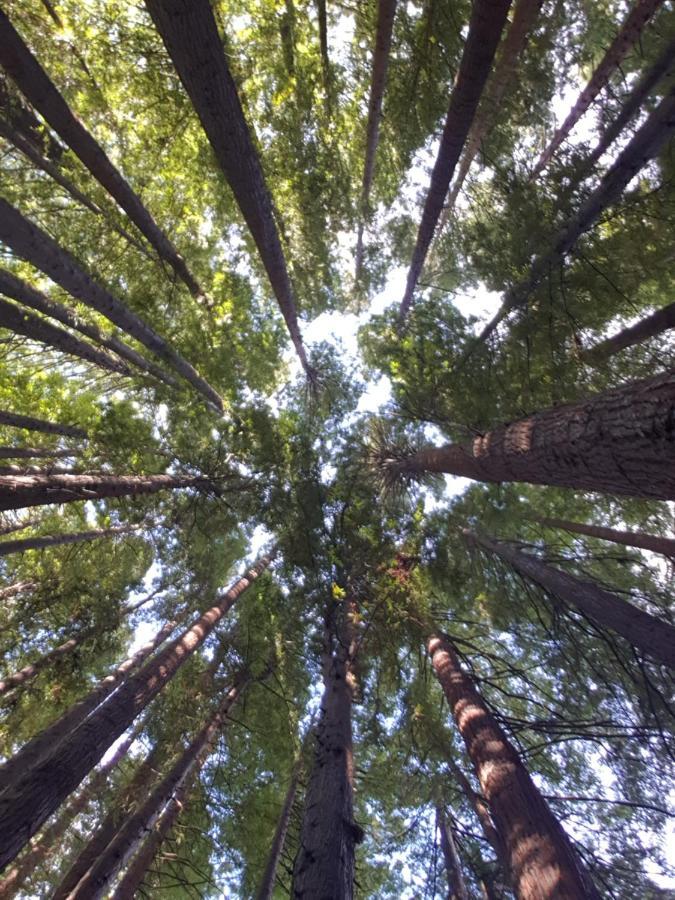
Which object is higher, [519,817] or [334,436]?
[334,436]

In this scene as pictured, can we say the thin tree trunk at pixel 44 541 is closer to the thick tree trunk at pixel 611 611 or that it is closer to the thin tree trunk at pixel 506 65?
the thick tree trunk at pixel 611 611

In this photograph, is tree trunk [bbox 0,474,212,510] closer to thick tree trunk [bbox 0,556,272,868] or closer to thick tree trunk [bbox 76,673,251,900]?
thick tree trunk [bbox 0,556,272,868]

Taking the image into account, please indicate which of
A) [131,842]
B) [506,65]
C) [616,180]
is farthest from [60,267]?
[506,65]

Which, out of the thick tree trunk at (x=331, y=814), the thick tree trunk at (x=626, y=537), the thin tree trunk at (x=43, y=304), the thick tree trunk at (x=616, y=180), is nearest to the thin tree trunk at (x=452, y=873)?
the thick tree trunk at (x=331, y=814)

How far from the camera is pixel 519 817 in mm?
3443

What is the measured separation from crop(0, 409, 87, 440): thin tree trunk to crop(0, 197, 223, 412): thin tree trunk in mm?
3457

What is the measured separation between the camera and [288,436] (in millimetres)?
8609

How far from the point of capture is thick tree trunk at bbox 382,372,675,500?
2588 mm

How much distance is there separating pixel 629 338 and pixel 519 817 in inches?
282

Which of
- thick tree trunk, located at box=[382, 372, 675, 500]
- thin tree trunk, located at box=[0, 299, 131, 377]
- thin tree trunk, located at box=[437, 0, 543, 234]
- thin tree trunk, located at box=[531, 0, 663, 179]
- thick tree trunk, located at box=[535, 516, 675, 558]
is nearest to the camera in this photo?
thick tree trunk, located at box=[382, 372, 675, 500]

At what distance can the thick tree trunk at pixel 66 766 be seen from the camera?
377 centimetres

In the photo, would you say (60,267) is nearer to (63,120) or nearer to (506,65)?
(63,120)

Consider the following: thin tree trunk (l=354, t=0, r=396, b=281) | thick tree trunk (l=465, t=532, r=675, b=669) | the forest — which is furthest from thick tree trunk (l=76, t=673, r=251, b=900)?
thin tree trunk (l=354, t=0, r=396, b=281)

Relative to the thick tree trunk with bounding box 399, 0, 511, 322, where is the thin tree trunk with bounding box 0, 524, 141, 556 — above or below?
below
